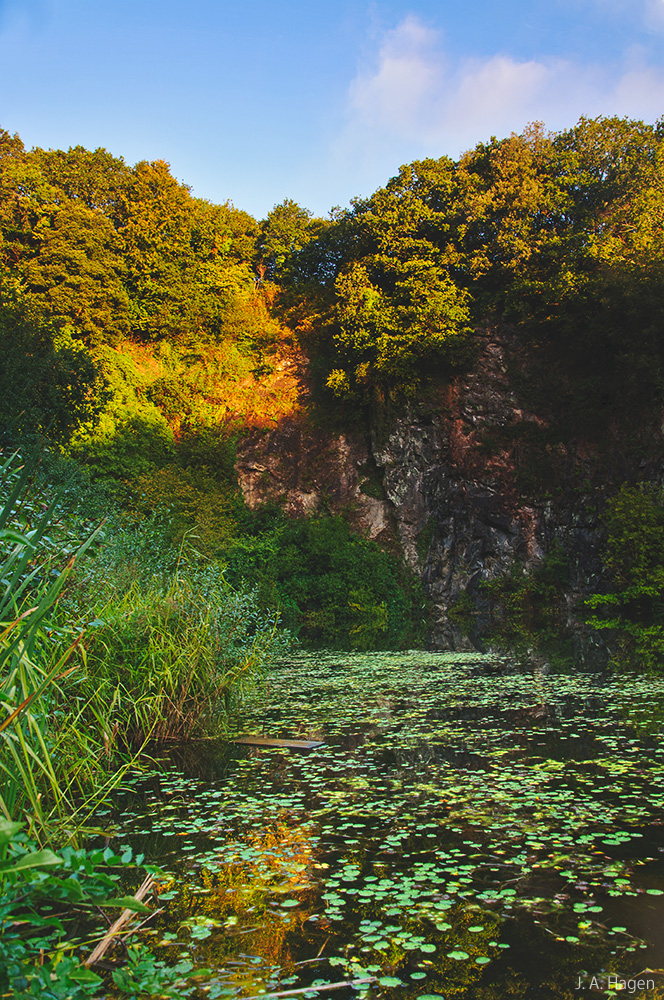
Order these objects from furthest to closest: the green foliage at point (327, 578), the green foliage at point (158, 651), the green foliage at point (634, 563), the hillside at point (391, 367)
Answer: the hillside at point (391, 367)
the green foliage at point (327, 578)
the green foliage at point (634, 563)
the green foliage at point (158, 651)

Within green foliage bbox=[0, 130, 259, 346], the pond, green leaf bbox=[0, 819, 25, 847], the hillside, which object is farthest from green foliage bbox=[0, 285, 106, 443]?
green leaf bbox=[0, 819, 25, 847]

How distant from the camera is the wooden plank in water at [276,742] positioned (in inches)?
219

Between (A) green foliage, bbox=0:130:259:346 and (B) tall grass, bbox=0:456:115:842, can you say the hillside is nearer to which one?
(A) green foliage, bbox=0:130:259:346

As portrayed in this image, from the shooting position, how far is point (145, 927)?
2.79 meters

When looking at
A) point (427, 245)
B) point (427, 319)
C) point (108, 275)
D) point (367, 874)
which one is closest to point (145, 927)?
point (367, 874)

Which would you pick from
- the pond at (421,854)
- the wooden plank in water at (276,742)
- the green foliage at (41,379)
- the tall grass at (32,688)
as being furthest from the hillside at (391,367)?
the tall grass at (32,688)

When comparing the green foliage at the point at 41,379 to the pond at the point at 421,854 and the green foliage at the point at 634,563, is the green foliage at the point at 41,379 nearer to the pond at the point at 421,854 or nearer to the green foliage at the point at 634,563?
the pond at the point at 421,854

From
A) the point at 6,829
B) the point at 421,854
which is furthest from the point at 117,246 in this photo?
the point at 6,829

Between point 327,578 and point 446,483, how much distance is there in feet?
16.4

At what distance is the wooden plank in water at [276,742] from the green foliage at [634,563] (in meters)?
9.76

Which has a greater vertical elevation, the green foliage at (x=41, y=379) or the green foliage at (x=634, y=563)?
the green foliage at (x=41, y=379)

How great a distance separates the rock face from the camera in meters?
19.3

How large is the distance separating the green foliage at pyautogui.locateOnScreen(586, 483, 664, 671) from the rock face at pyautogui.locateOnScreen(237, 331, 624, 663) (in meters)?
1.95

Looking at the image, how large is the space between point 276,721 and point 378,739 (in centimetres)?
133
